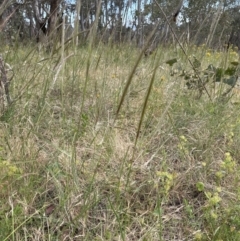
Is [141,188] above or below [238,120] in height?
below

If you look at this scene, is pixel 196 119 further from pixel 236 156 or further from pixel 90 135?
pixel 90 135

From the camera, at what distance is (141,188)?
32.3 inches

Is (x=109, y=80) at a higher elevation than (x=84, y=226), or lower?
higher

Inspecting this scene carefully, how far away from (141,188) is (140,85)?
102 cm

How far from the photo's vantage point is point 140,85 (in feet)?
5.74

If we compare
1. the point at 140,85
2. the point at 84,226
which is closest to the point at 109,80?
the point at 140,85

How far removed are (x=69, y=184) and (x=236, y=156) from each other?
63 cm

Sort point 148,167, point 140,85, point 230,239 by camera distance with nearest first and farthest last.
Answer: point 230,239
point 148,167
point 140,85

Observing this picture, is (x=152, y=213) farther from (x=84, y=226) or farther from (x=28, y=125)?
(x=28, y=125)

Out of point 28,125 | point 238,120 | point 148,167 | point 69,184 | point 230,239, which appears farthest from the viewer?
point 238,120

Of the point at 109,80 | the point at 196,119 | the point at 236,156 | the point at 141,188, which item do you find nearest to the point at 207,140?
the point at 236,156

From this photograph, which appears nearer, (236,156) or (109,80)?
(236,156)

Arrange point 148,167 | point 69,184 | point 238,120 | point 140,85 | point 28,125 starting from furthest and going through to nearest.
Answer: point 140,85, point 238,120, point 28,125, point 148,167, point 69,184

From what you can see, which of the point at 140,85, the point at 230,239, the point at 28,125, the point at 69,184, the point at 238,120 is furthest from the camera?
the point at 140,85
